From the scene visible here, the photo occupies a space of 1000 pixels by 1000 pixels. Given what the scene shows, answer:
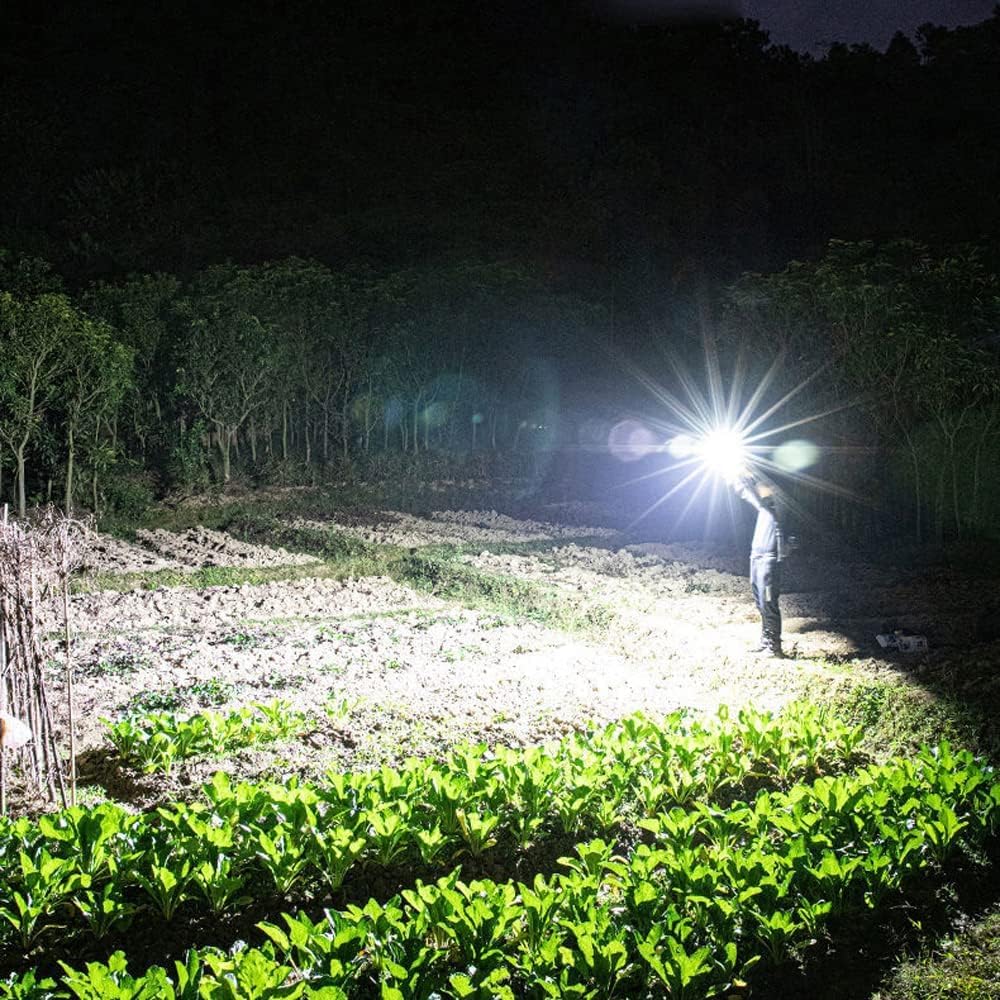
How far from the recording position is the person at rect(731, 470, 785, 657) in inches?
343

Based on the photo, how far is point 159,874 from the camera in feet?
14.4

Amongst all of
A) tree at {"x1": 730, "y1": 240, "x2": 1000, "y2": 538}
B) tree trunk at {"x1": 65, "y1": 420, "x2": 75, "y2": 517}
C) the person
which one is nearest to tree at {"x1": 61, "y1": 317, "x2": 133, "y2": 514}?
tree trunk at {"x1": 65, "y1": 420, "x2": 75, "y2": 517}

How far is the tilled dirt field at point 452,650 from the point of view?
7.03 meters

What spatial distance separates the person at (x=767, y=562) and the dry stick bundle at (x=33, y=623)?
5.67 m

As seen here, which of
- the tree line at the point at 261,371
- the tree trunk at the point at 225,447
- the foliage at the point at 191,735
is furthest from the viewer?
the tree trunk at the point at 225,447

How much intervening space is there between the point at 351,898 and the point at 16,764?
2566 millimetres

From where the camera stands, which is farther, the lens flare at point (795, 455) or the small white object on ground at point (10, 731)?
the lens flare at point (795, 455)

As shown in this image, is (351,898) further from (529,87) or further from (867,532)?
(529,87)

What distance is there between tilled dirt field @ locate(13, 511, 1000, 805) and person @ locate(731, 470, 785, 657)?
0.27 m

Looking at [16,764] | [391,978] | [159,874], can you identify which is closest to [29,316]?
[16,764]

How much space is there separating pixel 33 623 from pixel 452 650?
15.8ft

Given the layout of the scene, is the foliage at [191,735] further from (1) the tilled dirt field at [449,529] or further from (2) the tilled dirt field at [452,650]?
(1) the tilled dirt field at [449,529]

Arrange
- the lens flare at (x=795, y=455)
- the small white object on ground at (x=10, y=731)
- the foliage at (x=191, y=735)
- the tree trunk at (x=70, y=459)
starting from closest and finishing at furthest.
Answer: the small white object on ground at (x=10, y=731) < the foliage at (x=191, y=735) < the tree trunk at (x=70, y=459) < the lens flare at (x=795, y=455)

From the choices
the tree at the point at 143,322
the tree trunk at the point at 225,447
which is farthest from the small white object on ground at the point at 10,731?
the tree trunk at the point at 225,447
